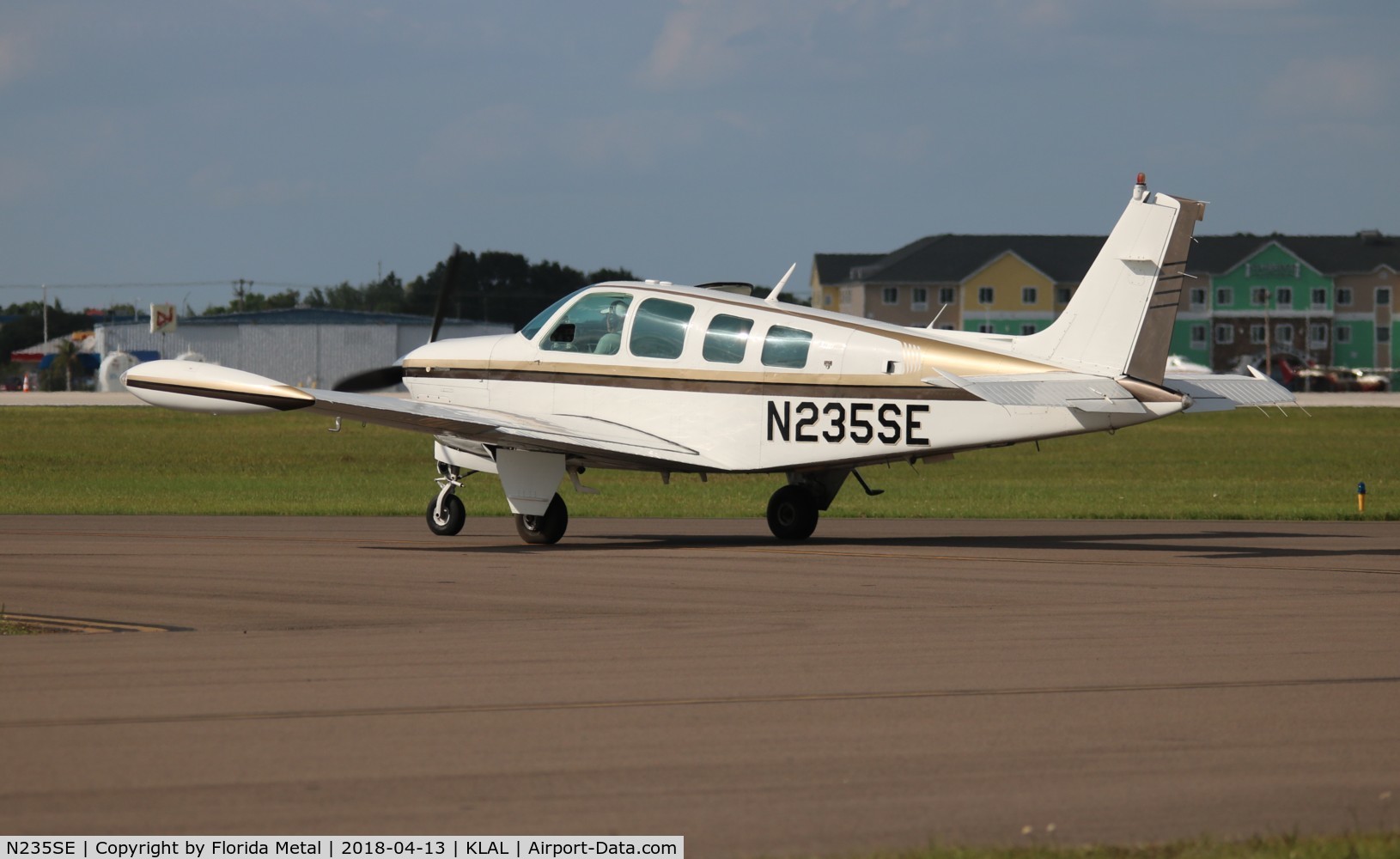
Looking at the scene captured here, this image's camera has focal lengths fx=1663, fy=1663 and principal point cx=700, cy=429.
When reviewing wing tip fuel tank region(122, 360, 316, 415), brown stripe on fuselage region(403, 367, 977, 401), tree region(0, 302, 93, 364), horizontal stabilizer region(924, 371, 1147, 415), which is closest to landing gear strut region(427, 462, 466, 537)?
brown stripe on fuselage region(403, 367, 977, 401)

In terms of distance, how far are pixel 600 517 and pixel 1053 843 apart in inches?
704

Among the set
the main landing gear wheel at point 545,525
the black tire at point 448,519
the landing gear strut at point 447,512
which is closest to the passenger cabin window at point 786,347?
the main landing gear wheel at point 545,525

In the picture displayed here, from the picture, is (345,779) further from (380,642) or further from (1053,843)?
(380,642)

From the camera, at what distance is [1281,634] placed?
11.3 meters

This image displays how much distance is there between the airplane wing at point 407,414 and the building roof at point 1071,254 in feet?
389

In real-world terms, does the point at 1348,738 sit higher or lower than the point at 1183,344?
lower

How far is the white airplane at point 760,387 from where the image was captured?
16375 millimetres

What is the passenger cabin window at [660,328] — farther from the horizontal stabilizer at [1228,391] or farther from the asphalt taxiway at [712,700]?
the horizontal stabilizer at [1228,391]

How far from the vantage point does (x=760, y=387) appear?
17.7 m

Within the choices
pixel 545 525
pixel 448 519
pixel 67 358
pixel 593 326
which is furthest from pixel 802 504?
pixel 67 358

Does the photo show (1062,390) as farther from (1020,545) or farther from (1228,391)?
(1020,545)

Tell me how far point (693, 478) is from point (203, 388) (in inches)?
734

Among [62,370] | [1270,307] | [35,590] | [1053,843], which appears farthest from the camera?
[1270,307]

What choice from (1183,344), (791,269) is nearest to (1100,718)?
(791,269)
